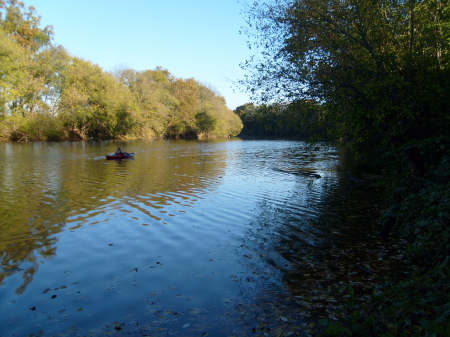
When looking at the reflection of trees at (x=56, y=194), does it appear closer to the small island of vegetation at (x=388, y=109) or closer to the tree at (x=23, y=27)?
the small island of vegetation at (x=388, y=109)

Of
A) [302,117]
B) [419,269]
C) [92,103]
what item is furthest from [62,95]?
[419,269]

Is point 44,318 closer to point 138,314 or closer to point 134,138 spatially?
point 138,314

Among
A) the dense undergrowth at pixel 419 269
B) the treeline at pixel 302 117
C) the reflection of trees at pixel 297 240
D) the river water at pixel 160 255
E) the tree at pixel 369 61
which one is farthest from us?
the treeline at pixel 302 117

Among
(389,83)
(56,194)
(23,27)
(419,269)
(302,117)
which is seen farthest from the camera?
(23,27)

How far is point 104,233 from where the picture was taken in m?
10.0

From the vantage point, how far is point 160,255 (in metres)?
8.27

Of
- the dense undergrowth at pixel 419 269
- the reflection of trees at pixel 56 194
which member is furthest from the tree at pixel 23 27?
the dense undergrowth at pixel 419 269

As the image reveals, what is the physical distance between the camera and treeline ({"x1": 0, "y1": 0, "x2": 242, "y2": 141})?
5416 cm

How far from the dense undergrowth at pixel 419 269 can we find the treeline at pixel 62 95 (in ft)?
185

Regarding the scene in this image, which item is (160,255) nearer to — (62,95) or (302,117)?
(302,117)

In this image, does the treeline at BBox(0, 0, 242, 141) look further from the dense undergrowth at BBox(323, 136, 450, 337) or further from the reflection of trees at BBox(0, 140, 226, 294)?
the dense undergrowth at BBox(323, 136, 450, 337)

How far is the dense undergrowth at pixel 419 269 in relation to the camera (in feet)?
14.2

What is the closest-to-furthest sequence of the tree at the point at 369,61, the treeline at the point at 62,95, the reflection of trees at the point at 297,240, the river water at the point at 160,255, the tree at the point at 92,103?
the river water at the point at 160,255 < the reflection of trees at the point at 297,240 < the tree at the point at 369,61 < the treeline at the point at 62,95 < the tree at the point at 92,103

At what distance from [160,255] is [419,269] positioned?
586 centimetres
